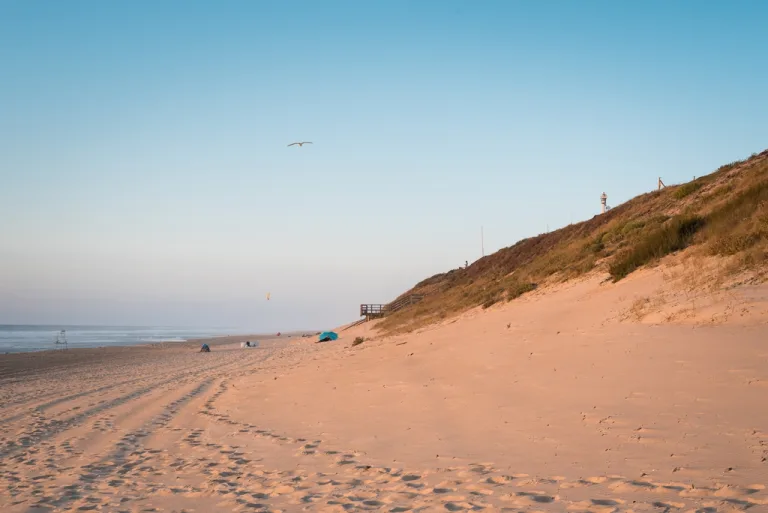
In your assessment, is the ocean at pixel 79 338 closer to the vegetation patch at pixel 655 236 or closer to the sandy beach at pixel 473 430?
the vegetation patch at pixel 655 236

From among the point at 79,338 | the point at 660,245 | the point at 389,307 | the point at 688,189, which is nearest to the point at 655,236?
the point at 660,245

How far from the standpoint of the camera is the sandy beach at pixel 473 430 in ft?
18.7

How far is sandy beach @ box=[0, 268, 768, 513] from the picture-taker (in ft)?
18.7

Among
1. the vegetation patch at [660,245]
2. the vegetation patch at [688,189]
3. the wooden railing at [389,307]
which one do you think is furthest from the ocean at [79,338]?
the vegetation patch at [688,189]

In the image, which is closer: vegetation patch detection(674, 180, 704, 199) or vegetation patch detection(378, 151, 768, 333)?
vegetation patch detection(378, 151, 768, 333)

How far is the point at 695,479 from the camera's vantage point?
17.5 ft

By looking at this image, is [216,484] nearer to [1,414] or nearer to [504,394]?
[504,394]

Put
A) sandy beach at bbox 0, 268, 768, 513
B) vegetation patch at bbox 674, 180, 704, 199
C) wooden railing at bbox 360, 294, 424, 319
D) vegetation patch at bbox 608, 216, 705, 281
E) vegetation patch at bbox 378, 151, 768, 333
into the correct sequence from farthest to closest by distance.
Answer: wooden railing at bbox 360, 294, 424, 319
vegetation patch at bbox 674, 180, 704, 199
vegetation patch at bbox 608, 216, 705, 281
vegetation patch at bbox 378, 151, 768, 333
sandy beach at bbox 0, 268, 768, 513

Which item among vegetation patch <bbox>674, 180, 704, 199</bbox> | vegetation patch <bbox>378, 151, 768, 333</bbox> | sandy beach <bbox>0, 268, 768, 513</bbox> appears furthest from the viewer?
vegetation patch <bbox>674, 180, 704, 199</bbox>

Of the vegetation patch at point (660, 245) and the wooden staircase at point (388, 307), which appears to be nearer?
the vegetation patch at point (660, 245)

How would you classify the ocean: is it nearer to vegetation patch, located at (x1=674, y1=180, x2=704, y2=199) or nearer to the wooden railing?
the wooden railing

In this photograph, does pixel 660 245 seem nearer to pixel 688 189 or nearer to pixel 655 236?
pixel 655 236

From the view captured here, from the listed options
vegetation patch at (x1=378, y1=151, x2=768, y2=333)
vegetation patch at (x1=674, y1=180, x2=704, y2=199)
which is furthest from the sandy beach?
vegetation patch at (x1=674, y1=180, x2=704, y2=199)

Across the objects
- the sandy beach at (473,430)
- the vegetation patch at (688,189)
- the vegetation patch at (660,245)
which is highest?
the vegetation patch at (688,189)
